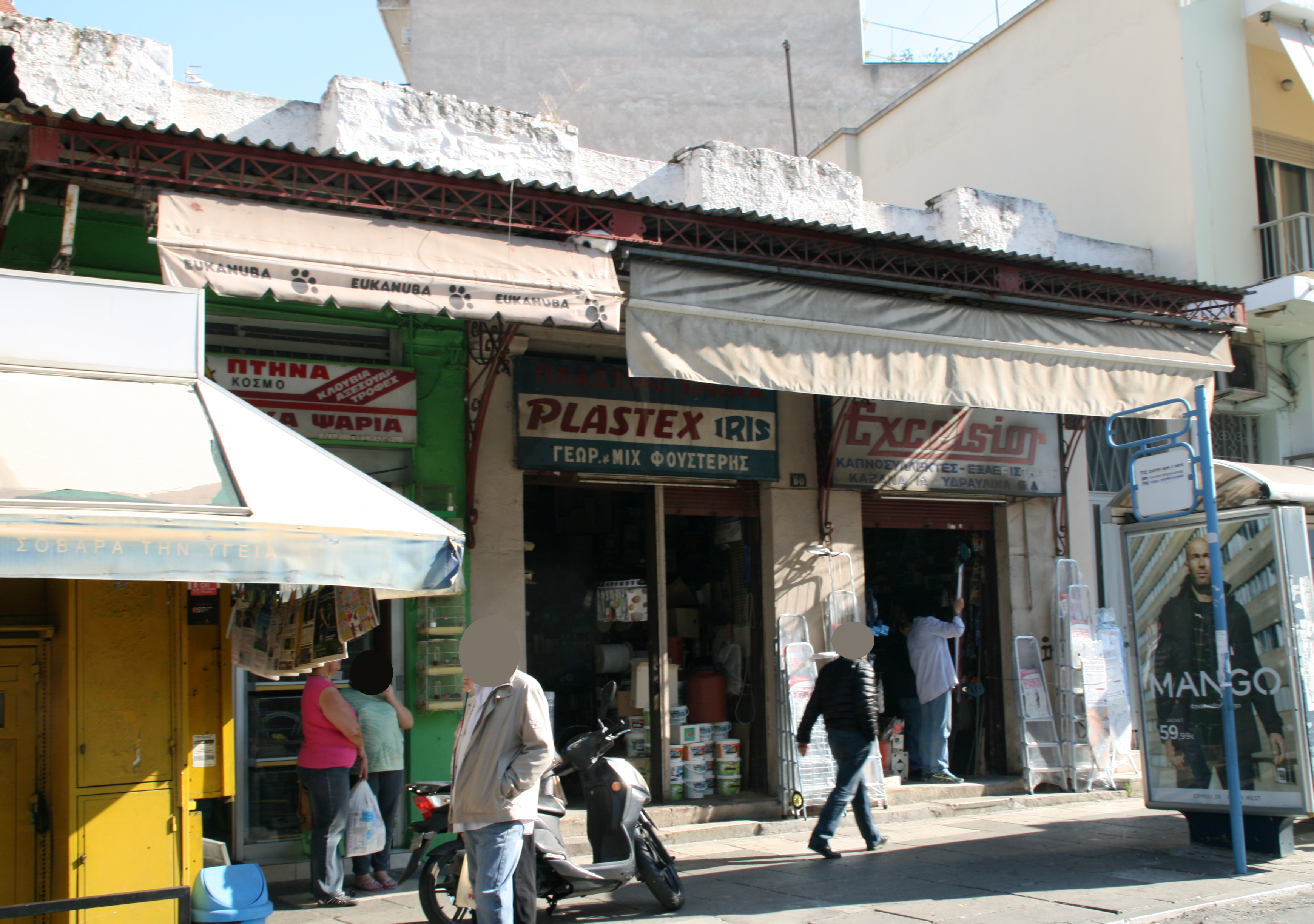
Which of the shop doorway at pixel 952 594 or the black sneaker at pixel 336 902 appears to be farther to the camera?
the shop doorway at pixel 952 594

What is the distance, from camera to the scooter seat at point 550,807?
6438 millimetres

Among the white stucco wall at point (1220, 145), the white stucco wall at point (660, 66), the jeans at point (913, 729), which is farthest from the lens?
the white stucco wall at point (660, 66)

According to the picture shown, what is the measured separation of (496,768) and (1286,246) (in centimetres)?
1239

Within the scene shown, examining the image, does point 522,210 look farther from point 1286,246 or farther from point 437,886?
point 1286,246

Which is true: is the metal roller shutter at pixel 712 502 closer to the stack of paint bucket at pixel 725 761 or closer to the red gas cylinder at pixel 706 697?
the red gas cylinder at pixel 706 697

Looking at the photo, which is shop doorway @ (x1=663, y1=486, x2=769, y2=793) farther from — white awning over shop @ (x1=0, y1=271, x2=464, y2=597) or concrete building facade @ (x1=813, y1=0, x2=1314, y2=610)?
white awning over shop @ (x1=0, y1=271, x2=464, y2=597)

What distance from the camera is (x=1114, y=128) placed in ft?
46.0

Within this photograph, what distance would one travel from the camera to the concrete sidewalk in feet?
21.0

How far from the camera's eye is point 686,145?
20172 mm

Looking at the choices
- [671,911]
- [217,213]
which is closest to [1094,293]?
[671,911]

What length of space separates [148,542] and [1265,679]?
6.99 meters

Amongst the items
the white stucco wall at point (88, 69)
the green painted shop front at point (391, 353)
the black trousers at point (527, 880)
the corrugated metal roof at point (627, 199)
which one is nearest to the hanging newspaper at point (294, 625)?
the black trousers at point (527, 880)

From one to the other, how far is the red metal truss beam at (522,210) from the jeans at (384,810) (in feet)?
12.9

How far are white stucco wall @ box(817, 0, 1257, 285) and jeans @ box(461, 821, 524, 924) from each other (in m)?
10.9
